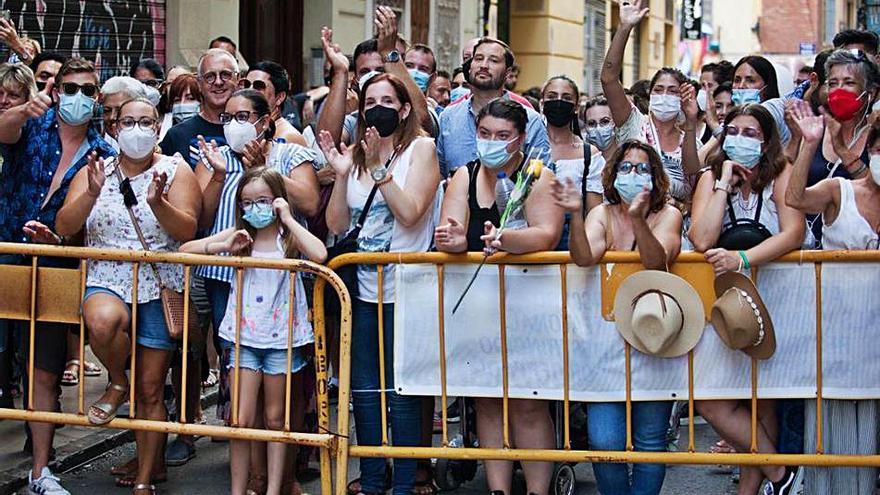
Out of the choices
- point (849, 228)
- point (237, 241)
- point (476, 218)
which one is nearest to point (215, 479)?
point (237, 241)

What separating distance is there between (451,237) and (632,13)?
92.3 inches

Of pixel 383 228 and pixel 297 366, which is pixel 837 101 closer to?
pixel 383 228

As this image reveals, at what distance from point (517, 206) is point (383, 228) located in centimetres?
76

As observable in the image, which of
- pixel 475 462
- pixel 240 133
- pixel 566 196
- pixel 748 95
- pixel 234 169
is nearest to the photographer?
pixel 566 196

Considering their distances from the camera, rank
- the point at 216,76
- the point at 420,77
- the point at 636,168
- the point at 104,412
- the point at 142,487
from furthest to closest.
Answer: the point at 420,77, the point at 216,76, the point at 142,487, the point at 104,412, the point at 636,168

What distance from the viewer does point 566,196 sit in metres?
6.06

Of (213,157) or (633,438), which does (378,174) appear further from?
(633,438)

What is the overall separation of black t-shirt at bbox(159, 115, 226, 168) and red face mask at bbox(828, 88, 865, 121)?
125 inches

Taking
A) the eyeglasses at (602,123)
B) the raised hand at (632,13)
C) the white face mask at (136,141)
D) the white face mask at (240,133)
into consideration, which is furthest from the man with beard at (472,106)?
the white face mask at (136,141)

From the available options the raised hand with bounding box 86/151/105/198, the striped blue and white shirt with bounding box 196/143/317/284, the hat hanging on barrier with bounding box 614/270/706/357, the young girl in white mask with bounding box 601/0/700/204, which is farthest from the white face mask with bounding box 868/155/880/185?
the raised hand with bounding box 86/151/105/198

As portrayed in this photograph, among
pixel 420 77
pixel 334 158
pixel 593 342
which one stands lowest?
pixel 593 342

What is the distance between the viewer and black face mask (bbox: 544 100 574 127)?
7757 mm

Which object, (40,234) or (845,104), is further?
(845,104)

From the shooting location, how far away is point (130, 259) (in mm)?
6652
